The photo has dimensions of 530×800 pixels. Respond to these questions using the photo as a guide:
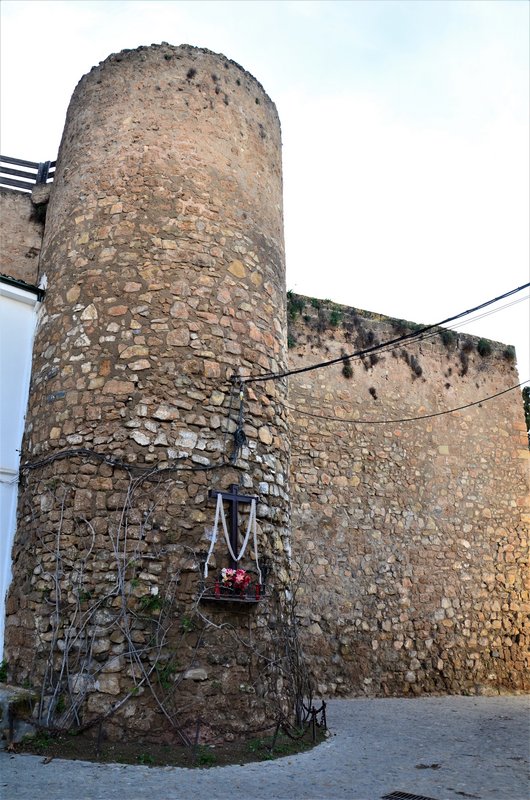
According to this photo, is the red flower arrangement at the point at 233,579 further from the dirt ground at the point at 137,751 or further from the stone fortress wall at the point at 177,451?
the dirt ground at the point at 137,751

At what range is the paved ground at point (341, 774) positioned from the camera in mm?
4699

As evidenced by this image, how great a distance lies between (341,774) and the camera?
5453 millimetres

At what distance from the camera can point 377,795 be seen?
16.0ft

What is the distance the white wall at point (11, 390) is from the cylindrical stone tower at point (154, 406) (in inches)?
8.9

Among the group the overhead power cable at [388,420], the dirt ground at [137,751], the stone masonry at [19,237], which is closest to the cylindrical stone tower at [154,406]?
the dirt ground at [137,751]

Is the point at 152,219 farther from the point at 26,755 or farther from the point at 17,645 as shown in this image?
the point at 26,755

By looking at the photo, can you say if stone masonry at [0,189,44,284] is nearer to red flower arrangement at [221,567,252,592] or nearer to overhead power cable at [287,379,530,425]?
overhead power cable at [287,379,530,425]

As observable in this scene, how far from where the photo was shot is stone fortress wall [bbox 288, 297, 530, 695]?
1062 centimetres

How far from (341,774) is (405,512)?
22.0ft

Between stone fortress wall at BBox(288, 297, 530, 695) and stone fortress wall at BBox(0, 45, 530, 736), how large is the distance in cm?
5

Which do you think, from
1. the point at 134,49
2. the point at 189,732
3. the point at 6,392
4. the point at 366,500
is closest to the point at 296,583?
the point at 366,500

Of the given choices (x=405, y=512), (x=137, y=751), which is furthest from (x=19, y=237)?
(x=405, y=512)

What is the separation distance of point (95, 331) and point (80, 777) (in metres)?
4.04

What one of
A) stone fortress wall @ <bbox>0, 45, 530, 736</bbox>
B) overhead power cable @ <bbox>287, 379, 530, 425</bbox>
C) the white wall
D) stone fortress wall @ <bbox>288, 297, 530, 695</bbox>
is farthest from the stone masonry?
stone fortress wall @ <bbox>288, 297, 530, 695</bbox>
